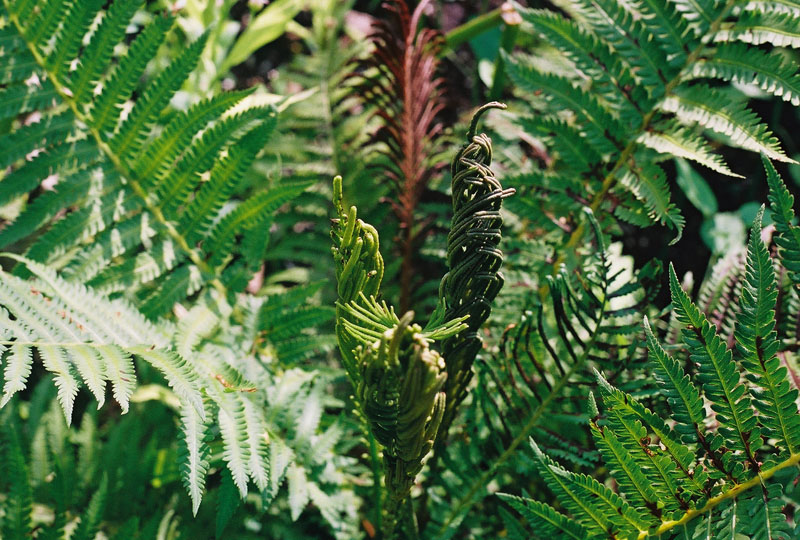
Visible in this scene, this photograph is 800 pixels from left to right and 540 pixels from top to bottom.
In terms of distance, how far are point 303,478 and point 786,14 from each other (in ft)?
3.21

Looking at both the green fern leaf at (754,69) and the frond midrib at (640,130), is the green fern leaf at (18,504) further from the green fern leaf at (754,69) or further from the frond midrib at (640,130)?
the green fern leaf at (754,69)

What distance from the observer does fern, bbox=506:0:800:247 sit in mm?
967

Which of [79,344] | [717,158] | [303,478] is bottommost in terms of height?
[303,478]

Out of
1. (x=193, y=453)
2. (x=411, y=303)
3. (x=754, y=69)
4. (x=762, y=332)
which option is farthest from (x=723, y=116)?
(x=193, y=453)

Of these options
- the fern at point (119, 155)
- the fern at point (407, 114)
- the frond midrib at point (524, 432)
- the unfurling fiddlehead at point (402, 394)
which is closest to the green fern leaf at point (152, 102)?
the fern at point (119, 155)

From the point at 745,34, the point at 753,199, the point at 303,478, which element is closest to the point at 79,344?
the point at 303,478

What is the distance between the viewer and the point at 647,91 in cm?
110

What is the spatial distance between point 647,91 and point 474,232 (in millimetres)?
608

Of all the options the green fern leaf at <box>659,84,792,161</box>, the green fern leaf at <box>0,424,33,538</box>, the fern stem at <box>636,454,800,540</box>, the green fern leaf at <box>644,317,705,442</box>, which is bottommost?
the green fern leaf at <box>0,424,33,538</box>

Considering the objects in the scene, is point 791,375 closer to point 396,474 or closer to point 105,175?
point 396,474

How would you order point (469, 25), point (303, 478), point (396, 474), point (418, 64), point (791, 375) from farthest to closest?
point (469, 25) < point (418, 64) < point (303, 478) < point (791, 375) < point (396, 474)

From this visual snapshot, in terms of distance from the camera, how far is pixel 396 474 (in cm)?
72

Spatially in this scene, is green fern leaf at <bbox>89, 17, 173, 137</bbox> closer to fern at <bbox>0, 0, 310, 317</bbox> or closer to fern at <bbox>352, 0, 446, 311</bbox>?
fern at <bbox>0, 0, 310, 317</bbox>

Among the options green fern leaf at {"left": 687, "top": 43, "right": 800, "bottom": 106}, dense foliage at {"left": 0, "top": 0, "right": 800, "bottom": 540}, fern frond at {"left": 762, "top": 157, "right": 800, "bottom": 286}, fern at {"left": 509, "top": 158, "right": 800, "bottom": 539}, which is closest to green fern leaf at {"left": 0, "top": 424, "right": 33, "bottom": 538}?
dense foliage at {"left": 0, "top": 0, "right": 800, "bottom": 540}
